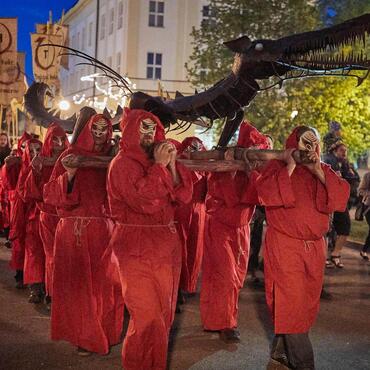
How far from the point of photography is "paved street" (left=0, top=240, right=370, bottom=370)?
548cm

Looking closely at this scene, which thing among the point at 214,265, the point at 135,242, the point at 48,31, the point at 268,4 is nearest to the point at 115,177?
the point at 135,242

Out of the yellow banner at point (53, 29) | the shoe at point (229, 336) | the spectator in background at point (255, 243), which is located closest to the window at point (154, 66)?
the yellow banner at point (53, 29)

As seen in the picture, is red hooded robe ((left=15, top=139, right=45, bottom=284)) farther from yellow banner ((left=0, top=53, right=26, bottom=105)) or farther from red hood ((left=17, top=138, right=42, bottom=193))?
yellow banner ((left=0, top=53, right=26, bottom=105))

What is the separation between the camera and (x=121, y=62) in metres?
37.8

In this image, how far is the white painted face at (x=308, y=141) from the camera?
4961 millimetres

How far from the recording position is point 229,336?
6.14m

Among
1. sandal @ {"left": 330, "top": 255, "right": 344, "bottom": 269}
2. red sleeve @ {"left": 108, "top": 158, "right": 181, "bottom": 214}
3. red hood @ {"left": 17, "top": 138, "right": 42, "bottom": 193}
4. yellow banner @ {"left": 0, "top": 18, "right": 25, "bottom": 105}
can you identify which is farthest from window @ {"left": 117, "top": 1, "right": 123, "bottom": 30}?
red sleeve @ {"left": 108, "top": 158, "right": 181, "bottom": 214}

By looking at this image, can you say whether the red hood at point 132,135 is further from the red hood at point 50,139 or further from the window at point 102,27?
the window at point 102,27

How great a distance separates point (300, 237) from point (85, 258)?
1934mm

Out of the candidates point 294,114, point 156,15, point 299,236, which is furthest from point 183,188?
point 156,15

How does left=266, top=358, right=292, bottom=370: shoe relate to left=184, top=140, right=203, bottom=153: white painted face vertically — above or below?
below

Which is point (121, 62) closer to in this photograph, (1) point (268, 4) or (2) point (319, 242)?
(1) point (268, 4)

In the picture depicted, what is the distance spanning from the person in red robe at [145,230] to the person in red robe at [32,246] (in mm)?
3020

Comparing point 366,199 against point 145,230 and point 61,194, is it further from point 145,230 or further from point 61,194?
point 145,230
